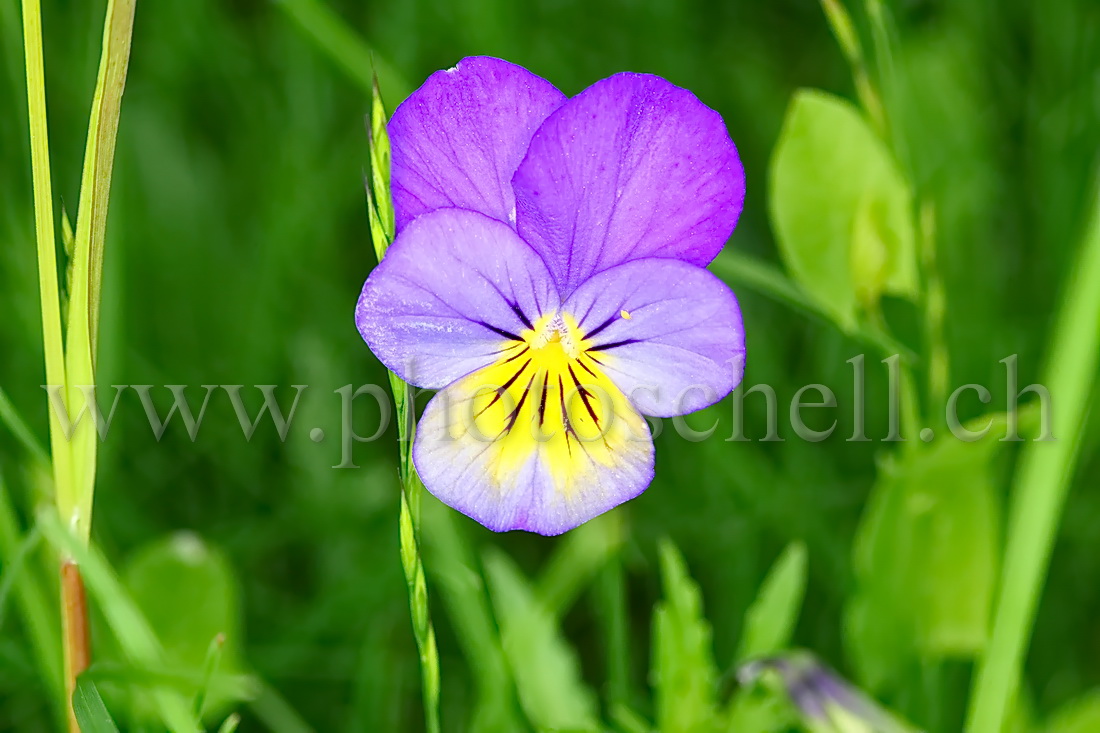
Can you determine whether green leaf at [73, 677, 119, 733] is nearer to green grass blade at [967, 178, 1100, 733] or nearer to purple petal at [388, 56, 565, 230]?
purple petal at [388, 56, 565, 230]

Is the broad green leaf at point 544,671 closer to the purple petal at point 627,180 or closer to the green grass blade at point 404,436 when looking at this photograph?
the green grass blade at point 404,436

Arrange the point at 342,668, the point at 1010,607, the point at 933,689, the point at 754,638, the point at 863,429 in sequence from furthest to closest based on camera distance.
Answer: the point at 863,429 < the point at 342,668 < the point at 933,689 < the point at 754,638 < the point at 1010,607

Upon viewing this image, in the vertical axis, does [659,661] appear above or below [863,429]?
below

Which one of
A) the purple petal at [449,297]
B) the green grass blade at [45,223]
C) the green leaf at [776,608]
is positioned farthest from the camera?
the green leaf at [776,608]

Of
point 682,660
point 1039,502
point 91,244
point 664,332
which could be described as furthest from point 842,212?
point 91,244

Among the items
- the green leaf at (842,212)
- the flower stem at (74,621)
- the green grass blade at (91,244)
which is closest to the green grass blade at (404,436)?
the green grass blade at (91,244)

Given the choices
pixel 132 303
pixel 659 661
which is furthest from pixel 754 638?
pixel 132 303

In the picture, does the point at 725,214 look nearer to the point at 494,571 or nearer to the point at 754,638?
the point at 754,638

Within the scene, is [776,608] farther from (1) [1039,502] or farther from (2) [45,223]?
(2) [45,223]
